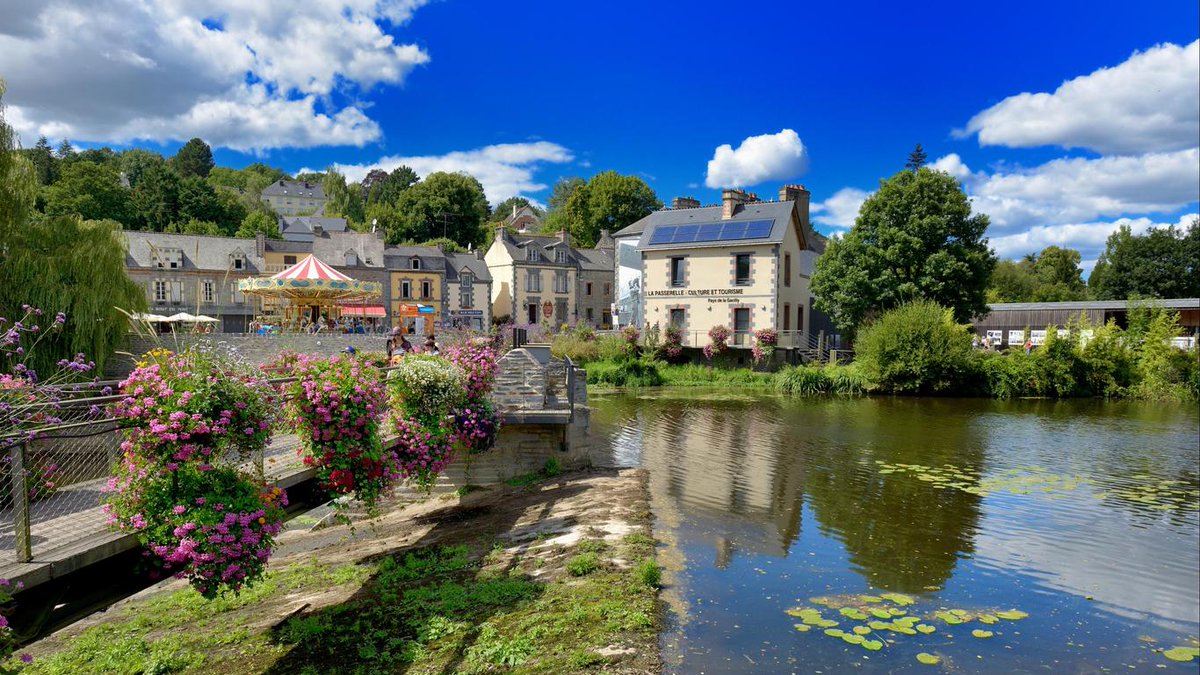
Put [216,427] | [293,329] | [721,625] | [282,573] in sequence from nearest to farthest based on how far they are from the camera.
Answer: [216,427] < [721,625] < [282,573] < [293,329]

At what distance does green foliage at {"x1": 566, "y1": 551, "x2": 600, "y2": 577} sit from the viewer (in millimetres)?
7883

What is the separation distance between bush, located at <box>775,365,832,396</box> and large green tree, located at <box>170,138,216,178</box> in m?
102

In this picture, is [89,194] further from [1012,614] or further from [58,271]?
[1012,614]

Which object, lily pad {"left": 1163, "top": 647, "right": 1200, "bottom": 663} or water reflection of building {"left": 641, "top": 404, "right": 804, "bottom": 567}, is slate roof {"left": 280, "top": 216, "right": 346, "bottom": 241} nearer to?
water reflection of building {"left": 641, "top": 404, "right": 804, "bottom": 567}

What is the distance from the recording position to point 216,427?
18.0 feet

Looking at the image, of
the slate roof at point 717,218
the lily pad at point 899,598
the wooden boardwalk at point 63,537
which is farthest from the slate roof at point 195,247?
the lily pad at point 899,598

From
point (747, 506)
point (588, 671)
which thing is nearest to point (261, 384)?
point (588, 671)

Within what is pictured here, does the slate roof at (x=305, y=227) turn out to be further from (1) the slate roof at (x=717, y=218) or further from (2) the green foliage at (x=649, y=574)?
(2) the green foliage at (x=649, y=574)

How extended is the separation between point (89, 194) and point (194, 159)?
55.8m

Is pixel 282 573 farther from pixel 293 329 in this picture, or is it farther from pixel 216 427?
pixel 293 329

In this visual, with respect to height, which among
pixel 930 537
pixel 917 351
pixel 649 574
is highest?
pixel 917 351

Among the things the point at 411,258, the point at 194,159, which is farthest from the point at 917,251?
the point at 194,159

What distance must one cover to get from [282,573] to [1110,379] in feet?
106

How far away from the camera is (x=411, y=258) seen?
45.0m
